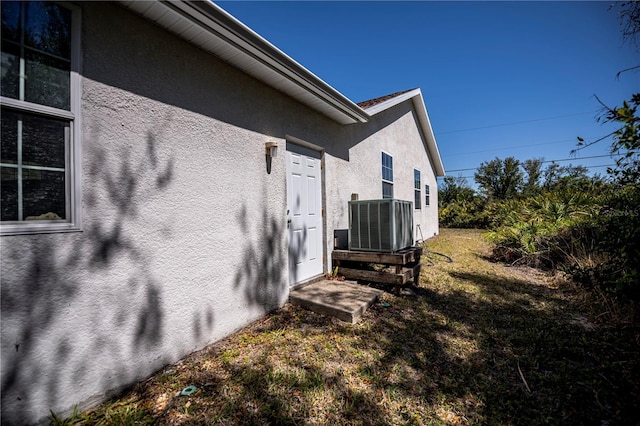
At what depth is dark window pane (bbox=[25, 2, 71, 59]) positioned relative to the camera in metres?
1.77

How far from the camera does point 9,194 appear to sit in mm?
1657

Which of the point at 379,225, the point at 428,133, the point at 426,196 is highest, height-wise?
the point at 428,133

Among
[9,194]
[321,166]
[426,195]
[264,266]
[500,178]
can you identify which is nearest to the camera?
[9,194]

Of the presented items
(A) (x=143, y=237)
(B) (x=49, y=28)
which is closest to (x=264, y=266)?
(A) (x=143, y=237)

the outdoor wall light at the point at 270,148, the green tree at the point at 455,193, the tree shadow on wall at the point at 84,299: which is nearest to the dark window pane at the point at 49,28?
the tree shadow on wall at the point at 84,299

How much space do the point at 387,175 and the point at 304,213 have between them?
398 cm

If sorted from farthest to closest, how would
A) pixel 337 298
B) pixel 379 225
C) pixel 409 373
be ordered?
pixel 379 225 < pixel 337 298 < pixel 409 373

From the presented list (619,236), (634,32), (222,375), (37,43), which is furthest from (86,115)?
(634,32)

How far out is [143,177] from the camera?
223 cm

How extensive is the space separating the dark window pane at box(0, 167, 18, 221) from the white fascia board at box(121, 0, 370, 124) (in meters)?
1.63

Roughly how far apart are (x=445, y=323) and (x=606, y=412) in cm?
160

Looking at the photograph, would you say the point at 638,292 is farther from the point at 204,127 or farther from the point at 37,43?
the point at 37,43

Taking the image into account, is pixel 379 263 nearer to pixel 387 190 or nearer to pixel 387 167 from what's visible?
pixel 387 190

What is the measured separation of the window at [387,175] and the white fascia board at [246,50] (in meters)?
3.20
